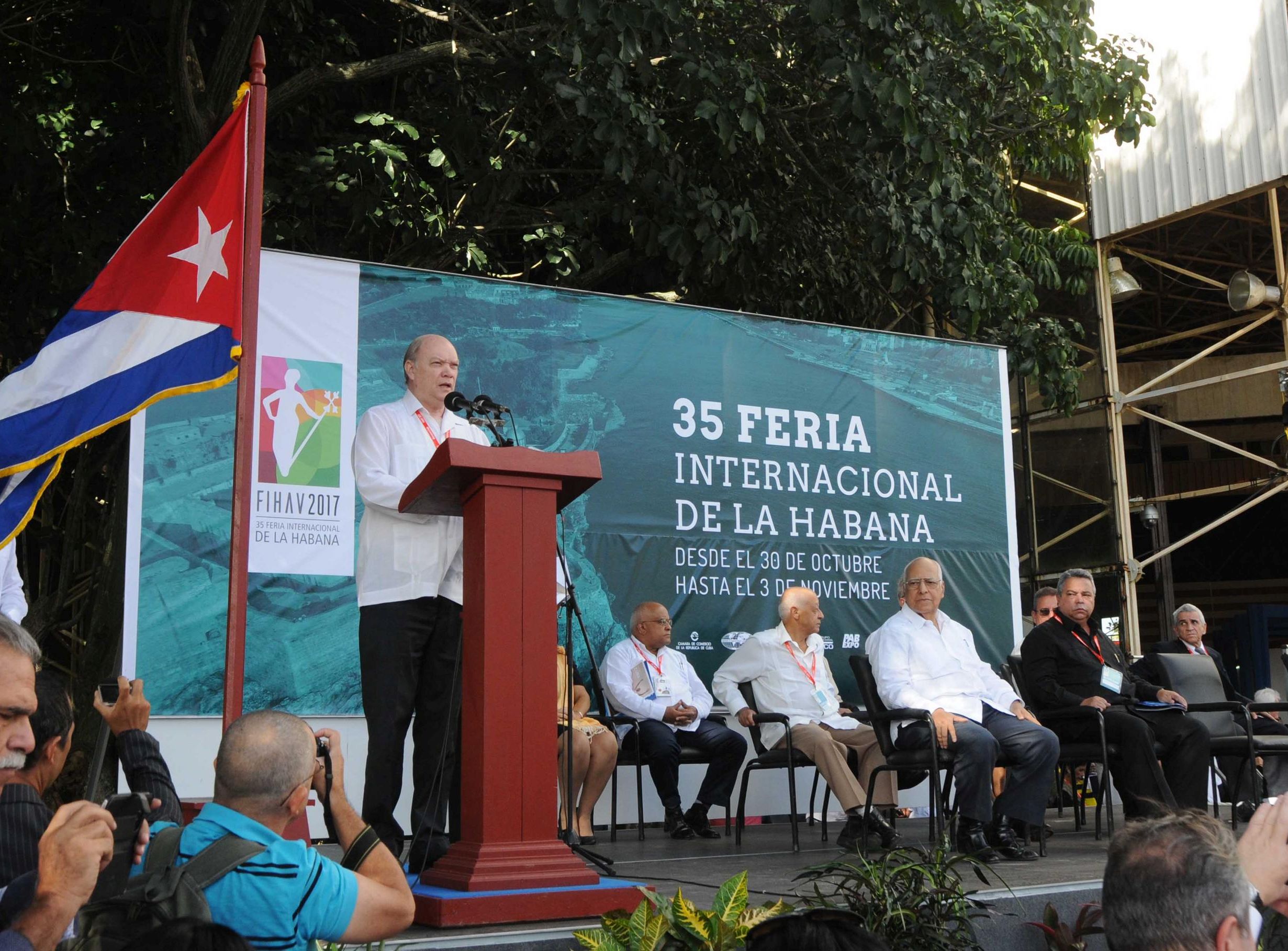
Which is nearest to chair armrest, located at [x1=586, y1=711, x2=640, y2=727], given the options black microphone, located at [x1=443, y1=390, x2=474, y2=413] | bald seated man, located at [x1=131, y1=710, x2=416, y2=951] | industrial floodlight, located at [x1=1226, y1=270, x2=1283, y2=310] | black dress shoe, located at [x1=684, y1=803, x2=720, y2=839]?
black dress shoe, located at [x1=684, y1=803, x2=720, y2=839]

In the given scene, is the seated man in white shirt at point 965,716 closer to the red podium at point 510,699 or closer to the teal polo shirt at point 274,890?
the red podium at point 510,699

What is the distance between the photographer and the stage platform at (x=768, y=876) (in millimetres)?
3066

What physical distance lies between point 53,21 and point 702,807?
6.44 meters

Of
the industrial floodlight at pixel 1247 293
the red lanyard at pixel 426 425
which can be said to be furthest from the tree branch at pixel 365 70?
the industrial floodlight at pixel 1247 293

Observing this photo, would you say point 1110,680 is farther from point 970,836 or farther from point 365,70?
point 365,70

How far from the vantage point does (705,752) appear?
21.4 feet

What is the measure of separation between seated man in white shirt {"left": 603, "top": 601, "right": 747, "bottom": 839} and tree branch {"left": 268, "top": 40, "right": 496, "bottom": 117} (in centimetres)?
359

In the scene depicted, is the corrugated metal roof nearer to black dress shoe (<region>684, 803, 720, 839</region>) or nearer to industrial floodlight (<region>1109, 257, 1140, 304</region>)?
industrial floodlight (<region>1109, 257, 1140, 304</region>)

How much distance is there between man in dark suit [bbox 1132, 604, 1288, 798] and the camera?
6.55 m

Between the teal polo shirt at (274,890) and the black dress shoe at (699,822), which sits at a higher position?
the teal polo shirt at (274,890)

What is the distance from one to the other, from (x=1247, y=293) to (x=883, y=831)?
9469mm

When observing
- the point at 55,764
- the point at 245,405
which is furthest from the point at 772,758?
the point at 55,764

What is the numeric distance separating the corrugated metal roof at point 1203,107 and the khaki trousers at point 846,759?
7565 millimetres

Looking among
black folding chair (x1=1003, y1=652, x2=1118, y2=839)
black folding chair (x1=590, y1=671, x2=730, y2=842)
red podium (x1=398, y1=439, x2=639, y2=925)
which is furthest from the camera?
black folding chair (x1=590, y1=671, x2=730, y2=842)
